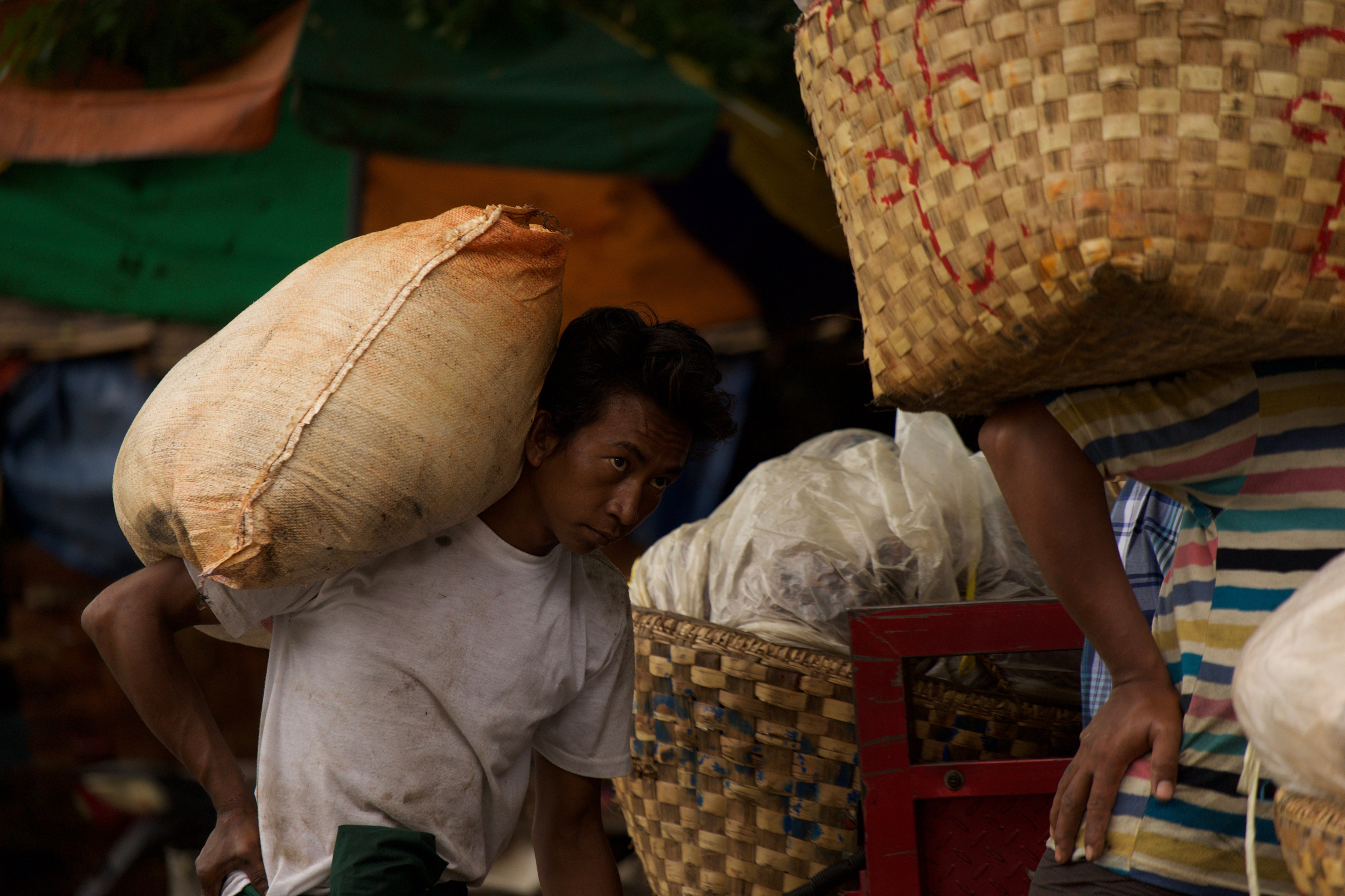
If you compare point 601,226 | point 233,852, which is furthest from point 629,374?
point 601,226

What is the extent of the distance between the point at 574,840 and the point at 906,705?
73cm

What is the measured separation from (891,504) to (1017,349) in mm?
1076

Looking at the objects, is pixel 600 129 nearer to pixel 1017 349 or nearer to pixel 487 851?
pixel 487 851

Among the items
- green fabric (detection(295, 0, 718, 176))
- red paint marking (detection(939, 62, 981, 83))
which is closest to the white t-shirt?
red paint marking (detection(939, 62, 981, 83))

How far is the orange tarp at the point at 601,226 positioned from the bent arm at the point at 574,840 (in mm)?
2534

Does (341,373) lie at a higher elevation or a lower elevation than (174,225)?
lower

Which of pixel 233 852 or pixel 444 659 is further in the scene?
pixel 444 659

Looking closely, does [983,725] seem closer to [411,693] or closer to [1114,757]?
[1114,757]

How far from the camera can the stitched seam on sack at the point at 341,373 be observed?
5.04 feet

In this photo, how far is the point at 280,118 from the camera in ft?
14.3

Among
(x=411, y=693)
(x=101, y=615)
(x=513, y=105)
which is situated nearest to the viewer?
(x=101, y=615)

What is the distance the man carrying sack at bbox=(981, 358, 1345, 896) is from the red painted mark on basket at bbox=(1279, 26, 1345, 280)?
23 centimetres

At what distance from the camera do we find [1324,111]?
104 cm

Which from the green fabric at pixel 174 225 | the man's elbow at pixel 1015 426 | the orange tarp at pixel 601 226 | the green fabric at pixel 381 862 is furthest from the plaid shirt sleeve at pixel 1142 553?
the green fabric at pixel 174 225
